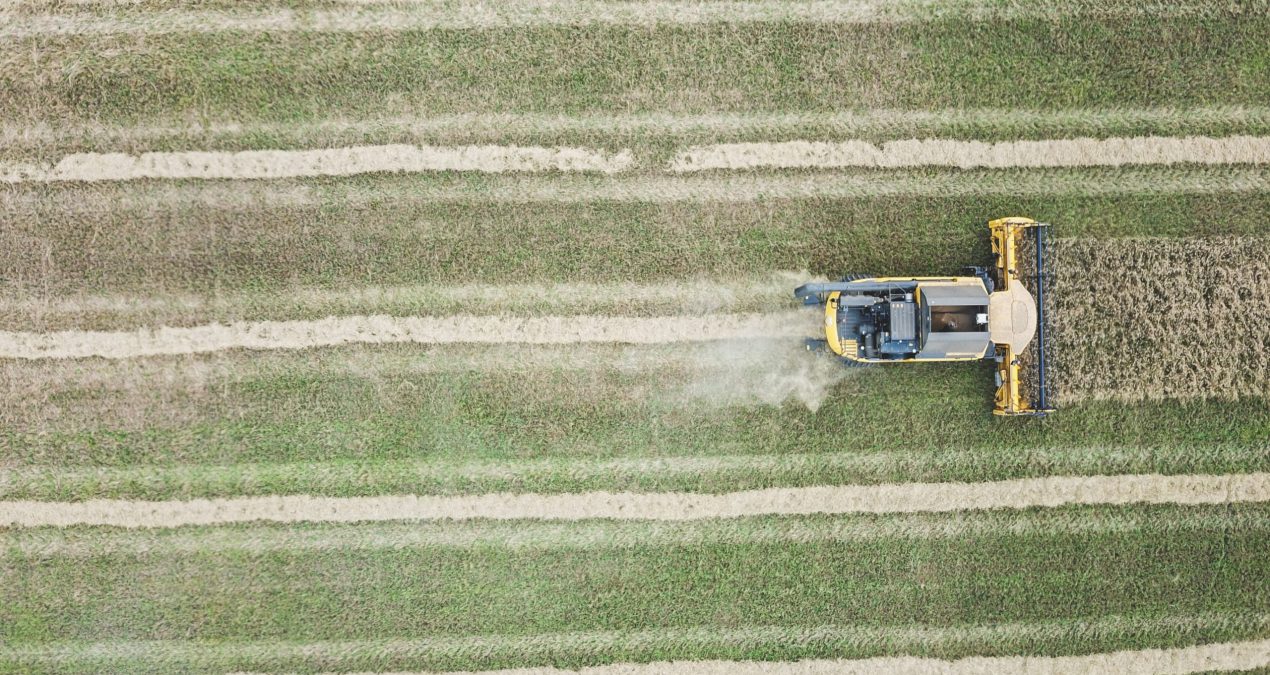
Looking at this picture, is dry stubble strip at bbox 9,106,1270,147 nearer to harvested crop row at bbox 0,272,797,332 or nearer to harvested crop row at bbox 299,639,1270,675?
harvested crop row at bbox 0,272,797,332

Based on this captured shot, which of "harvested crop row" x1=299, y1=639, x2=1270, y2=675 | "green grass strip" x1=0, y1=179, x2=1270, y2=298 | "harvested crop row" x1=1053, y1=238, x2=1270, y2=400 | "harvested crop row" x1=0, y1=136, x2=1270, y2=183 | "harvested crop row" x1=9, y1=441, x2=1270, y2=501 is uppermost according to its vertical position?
"harvested crop row" x1=0, y1=136, x2=1270, y2=183

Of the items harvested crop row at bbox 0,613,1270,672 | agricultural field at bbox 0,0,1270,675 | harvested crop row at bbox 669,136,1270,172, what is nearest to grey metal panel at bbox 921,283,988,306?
agricultural field at bbox 0,0,1270,675

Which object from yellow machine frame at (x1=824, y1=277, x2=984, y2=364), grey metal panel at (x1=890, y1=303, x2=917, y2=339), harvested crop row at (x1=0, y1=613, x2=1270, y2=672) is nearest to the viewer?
grey metal panel at (x1=890, y1=303, x2=917, y2=339)

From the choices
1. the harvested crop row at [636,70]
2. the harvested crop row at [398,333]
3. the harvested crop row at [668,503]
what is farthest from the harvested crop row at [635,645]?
the harvested crop row at [636,70]

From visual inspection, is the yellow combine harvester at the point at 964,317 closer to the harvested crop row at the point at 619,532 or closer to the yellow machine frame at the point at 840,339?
the yellow machine frame at the point at 840,339

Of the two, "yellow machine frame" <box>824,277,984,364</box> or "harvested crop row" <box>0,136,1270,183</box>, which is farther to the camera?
"harvested crop row" <box>0,136,1270,183</box>

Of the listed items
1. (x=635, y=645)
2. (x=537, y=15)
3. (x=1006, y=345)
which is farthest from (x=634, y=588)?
(x=537, y=15)

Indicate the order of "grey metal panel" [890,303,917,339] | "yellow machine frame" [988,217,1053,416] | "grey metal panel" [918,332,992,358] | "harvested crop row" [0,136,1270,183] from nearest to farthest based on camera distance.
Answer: "grey metal panel" [918,332,992,358] < "grey metal panel" [890,303,917,339] < "yellow machine frame" [988,217,1053,416] < "harvested crop row" [0,136,1270,183]
